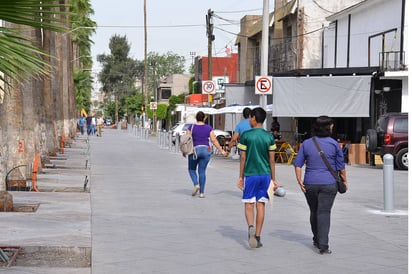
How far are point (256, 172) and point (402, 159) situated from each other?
48.7ft

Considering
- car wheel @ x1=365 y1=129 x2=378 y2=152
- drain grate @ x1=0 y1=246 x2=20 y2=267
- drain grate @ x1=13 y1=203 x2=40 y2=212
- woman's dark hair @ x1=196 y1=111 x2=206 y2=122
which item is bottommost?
drain grate @ x1=13 y1=203 x2=40 y2=212

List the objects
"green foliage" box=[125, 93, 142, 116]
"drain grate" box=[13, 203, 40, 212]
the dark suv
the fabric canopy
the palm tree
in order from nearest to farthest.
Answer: the palm tree
"drain grate" box=[13, 203, 40, 212]
the dark suv
the fabric canopy
"green foliage" box=[125, 93, 142, 116]

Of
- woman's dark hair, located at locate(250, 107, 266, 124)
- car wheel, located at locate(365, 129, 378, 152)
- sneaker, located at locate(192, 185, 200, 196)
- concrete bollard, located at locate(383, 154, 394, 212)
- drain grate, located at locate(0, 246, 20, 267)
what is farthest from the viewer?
car wheel, located at locate(365, 129, 378, 152)

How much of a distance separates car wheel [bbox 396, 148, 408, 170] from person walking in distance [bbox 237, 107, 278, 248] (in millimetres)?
14496

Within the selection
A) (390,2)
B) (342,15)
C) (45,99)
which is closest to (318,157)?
(45,99)

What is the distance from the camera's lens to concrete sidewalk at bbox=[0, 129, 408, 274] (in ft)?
27.9

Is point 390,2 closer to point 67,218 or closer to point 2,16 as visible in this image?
point 67,218

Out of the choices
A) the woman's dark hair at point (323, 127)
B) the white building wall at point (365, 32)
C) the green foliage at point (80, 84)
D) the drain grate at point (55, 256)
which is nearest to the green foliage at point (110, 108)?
the green foliage at point (80, 84)

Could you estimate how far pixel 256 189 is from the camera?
9562 millimetres

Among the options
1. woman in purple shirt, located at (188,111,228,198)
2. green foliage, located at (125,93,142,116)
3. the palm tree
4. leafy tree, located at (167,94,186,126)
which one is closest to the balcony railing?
the palm tree

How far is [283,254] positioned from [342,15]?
100ft

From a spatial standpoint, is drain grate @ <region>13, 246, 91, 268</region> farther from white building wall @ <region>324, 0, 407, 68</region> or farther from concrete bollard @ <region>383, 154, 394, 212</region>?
white building wall @ <region>324, 0, 407, 68</region>

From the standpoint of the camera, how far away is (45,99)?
27062 mm

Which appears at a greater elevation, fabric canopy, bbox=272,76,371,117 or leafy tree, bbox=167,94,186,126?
fabric canopy, bbox=272,76,371,117
